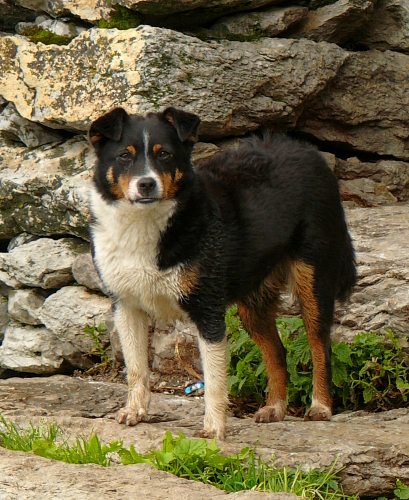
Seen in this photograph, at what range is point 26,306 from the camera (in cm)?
894

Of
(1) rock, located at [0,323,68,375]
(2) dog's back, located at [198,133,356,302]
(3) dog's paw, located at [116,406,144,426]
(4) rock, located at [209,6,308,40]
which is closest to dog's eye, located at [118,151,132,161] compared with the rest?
(2) dog's back, located at [198,133,356,302]

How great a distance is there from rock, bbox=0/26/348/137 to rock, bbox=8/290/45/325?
4.85 ft

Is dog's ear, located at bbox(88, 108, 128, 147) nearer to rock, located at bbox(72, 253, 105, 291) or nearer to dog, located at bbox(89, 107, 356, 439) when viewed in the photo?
dog, located at bbox(89, 107, 356, 439)

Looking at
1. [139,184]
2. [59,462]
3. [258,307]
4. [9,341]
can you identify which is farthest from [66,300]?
[59,462]

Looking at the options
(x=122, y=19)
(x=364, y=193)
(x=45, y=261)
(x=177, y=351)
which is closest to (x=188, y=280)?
(x=177, y=351)

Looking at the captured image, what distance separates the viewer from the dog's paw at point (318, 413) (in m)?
6.77

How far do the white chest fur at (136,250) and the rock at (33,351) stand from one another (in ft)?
8.89

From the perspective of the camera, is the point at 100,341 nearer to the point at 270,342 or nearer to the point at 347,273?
the point at 270,342

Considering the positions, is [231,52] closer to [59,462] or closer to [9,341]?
[9,341]

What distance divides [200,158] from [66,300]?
1.62m

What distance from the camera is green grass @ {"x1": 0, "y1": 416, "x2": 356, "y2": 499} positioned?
5.19 meters

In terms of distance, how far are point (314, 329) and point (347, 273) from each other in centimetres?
58

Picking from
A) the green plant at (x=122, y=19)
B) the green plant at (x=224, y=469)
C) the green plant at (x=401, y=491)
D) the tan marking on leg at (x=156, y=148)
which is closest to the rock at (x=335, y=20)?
the green plant at (x=122, y=19)

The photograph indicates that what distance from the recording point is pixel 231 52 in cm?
823
